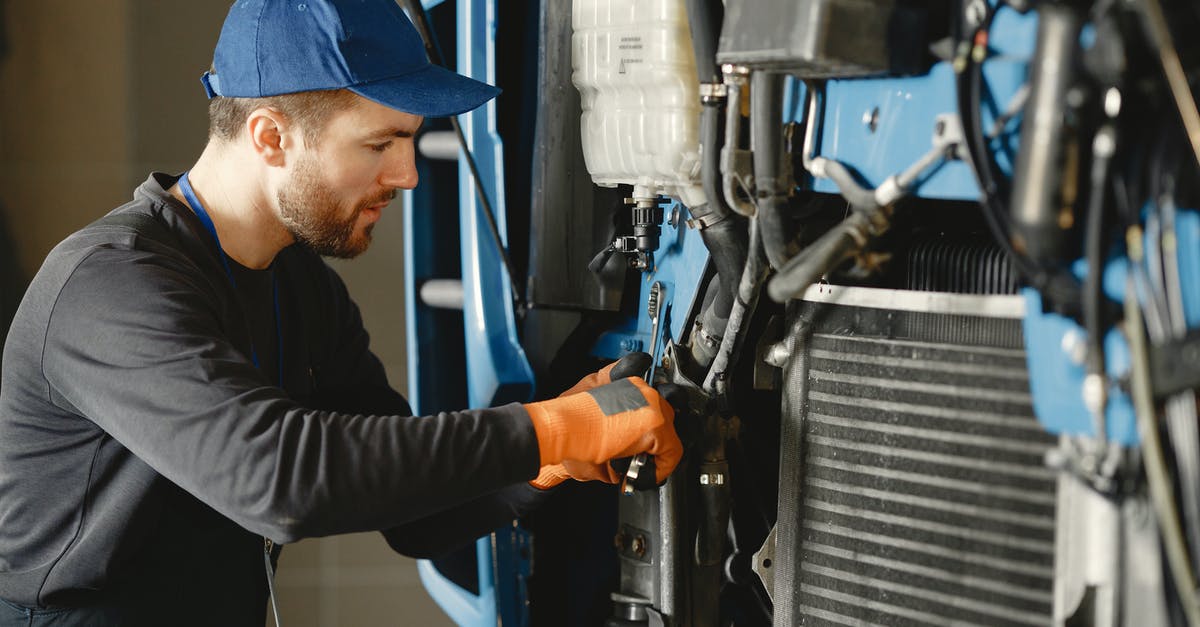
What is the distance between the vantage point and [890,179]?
1.15m

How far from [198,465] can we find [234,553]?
0.49 metres

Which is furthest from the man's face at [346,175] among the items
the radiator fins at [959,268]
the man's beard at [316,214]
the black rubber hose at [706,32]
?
the radiator fins at [959,268]

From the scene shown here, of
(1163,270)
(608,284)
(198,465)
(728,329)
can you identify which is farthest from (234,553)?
(1163,270)

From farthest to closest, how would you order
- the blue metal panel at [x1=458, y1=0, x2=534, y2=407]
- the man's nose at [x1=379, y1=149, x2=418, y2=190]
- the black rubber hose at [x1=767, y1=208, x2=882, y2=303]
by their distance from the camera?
the blue metal panel at [x1=458, y1=0, x2=534, y2=407] → the man's nose at [x1=379, y1=149, x2=418, y2=190] → the black rubber hose at [x1=767, y1=208, x2=882, y2=303]

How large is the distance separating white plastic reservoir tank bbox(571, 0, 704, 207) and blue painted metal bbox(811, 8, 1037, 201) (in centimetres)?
16

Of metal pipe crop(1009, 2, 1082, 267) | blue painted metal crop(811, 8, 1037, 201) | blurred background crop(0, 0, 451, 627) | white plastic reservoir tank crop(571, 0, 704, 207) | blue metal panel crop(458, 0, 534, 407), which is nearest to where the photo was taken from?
metal pipe crop(1009, 2, 1082, 267)

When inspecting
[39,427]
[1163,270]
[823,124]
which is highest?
[823,124]

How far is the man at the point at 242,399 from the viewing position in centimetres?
129

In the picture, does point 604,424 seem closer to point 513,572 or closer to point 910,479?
point 910,479

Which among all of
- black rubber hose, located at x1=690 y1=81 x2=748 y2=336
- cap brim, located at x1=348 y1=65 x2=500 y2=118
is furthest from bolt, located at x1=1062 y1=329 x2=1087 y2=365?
cap brim, located at x1=348 y1=65 x2=500 y2=118

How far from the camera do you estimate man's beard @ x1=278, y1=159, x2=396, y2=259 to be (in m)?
1.61

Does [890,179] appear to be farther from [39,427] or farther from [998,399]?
[39,427]

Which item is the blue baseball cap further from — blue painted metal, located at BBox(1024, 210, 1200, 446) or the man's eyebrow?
blue painted metal, located at BBox(1024, 210, 1200, 446)

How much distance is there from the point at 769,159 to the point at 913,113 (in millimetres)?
165
